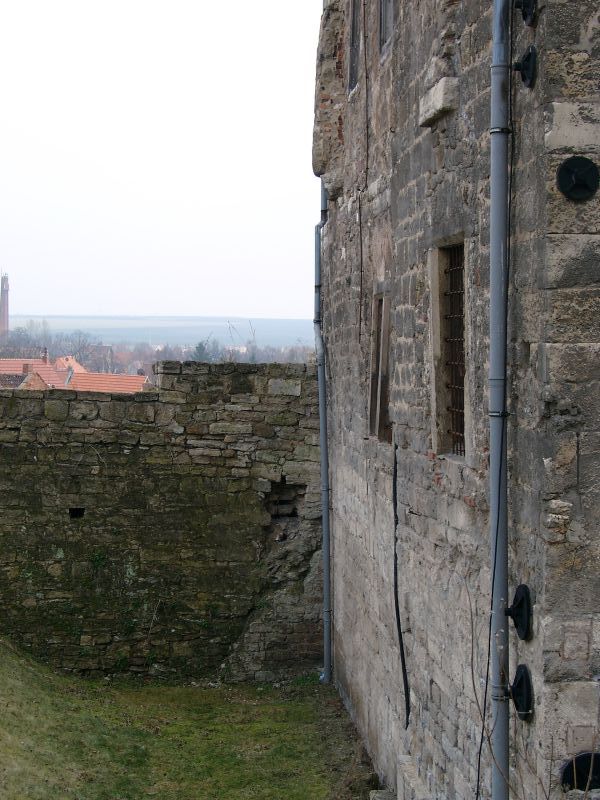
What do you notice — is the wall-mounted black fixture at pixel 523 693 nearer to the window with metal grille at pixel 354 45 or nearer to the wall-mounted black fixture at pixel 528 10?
the wall-mounted black fixture at pixel 528 10

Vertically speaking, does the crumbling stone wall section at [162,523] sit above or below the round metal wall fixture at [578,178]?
below

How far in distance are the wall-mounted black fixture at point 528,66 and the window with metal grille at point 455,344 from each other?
119 cm

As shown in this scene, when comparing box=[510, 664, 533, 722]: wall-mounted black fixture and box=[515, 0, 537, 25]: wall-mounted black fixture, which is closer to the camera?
box=[515, 0, 537, 25]: wall-mounted black fixture

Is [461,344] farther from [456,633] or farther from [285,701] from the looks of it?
[285,701]

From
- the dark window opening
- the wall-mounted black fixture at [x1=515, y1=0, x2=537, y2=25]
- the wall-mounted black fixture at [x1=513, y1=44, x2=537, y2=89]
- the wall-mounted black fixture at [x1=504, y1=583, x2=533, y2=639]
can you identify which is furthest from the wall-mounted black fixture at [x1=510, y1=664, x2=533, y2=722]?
the dark window opening

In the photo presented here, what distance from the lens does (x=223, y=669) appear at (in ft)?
36.4

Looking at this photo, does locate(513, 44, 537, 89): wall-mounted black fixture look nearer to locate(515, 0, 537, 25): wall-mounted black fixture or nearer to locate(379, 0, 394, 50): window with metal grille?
locate(515, 0, 537, 25): wall-mounted black fixture

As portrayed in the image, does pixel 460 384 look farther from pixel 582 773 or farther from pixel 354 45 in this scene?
pixel 354 45

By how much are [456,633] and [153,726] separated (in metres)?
4.84

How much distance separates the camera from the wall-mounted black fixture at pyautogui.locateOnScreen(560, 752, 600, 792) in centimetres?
413

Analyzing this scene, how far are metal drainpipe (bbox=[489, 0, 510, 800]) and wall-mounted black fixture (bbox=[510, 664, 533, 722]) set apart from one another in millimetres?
107

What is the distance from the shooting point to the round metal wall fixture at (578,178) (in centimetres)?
412

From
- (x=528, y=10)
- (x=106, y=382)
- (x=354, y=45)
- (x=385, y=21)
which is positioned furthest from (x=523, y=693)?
(x=106, y=382)

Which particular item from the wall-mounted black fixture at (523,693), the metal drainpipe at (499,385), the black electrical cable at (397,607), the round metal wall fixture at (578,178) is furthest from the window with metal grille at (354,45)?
the wall-mounted black fixture at (523,693)
